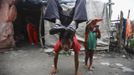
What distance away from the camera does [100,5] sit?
1206 centimetres

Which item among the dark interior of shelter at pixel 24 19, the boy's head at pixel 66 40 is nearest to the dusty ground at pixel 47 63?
the boy's head at pixel 66 40

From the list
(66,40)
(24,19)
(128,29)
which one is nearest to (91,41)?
(66,40)

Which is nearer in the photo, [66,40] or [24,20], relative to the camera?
[66,40]

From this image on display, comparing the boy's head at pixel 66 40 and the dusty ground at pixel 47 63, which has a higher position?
the boy's head at pixel 66 40

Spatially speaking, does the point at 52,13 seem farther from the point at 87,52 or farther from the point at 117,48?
the point at 117,48

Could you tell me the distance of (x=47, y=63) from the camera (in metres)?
9.48

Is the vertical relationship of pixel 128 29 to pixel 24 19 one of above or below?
below

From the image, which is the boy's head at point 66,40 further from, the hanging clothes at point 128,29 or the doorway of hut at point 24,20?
the doorway of hut at point 24,20

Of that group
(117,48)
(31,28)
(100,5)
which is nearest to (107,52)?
(117,48)

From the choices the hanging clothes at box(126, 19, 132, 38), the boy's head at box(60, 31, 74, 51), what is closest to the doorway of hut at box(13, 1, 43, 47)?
the hanging clothes at box(126, 19, 132, 38)

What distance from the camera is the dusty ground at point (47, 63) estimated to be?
8219 mm

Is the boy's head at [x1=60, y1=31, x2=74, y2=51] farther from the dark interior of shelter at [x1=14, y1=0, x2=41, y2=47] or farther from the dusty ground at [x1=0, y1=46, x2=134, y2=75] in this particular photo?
the dark interior of shelter at [x1=14, y1=0, x2=41, y2=47]

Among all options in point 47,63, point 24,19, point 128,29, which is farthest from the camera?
point 24,19

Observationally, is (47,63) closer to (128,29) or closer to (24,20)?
(128,29)
